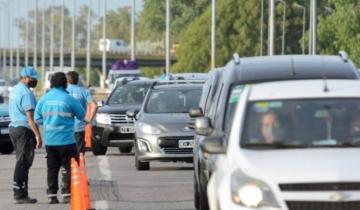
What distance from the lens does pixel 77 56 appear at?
520ft

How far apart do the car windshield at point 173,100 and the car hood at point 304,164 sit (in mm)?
13331

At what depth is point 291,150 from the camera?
1098 centimetres

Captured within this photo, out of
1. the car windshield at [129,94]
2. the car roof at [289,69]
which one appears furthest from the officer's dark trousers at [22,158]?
the car windshield at [129,94]

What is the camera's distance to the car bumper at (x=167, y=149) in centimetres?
2285

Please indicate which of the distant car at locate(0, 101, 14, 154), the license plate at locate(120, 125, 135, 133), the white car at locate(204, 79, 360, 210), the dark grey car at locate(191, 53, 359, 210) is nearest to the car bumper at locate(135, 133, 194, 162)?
the license plate at locate(120, 125, 135, 133)

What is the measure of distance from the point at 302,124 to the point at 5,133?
19.4m

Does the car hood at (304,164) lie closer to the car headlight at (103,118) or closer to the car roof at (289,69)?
the car roof at (289,69)

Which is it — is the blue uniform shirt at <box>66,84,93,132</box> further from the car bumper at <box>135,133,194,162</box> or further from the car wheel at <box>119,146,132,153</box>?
the car wheel at <box>119,146,132,153</box>

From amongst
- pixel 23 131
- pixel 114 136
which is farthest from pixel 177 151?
pixel 23 131

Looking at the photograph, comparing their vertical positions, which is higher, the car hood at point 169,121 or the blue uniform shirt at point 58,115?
the blue uniform shirt at point 58,115

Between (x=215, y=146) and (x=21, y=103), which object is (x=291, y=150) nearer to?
(x=215, y=146)

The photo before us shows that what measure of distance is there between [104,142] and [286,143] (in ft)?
55.6

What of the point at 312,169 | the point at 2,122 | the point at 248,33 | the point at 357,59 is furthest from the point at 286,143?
the point at 248,33

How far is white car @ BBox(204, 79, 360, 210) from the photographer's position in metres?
10.3
